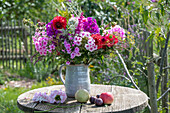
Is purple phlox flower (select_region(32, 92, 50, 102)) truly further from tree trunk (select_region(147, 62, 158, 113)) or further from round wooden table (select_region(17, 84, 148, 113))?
tree trunk (select_region(147, 62, 158, 113))

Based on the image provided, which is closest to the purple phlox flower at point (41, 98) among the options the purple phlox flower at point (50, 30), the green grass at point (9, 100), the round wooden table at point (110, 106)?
the round wooden table at point (110, 106)

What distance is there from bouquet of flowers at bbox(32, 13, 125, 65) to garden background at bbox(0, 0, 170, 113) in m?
0.16

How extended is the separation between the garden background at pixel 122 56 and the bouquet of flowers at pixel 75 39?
0.16 meters

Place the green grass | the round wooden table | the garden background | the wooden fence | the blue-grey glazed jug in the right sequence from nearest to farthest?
the round wooden table, the blue-grey glazed jug, the garden background, the green grass, the wooden fence

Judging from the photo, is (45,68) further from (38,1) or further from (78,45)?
(78,45)

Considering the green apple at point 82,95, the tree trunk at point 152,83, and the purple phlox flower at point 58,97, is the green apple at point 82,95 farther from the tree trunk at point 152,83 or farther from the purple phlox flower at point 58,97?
the tree trunk at point 152,83

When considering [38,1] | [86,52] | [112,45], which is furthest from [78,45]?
[38,1]

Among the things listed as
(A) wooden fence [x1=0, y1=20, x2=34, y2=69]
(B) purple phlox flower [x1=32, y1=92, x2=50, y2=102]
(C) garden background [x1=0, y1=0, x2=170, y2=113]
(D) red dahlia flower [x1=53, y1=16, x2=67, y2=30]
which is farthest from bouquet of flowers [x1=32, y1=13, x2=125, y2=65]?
(A) wooden fence [x1=0, y1=20, x2=34, y2=69]

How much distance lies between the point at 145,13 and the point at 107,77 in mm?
1518

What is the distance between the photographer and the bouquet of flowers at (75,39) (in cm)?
169

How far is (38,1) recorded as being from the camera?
7.25m

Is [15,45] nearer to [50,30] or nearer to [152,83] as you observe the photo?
[50,30]

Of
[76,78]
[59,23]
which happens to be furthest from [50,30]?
[76,78]

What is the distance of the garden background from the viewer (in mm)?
2377
